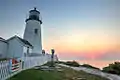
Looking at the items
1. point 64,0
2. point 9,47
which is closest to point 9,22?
point 9,47

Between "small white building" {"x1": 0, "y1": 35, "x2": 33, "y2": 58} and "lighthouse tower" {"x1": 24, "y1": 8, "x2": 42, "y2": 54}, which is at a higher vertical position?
"lighthouse tower" {"x1": 24, "y1": 8, "x2": 42, "y2": 54}

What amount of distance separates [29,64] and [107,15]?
9.70m

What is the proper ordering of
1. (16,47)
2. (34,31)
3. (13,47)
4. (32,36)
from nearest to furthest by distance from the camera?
(16,47), (13,47), (32,36), (34,31)

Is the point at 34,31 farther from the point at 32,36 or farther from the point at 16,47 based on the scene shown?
the point at 16,47

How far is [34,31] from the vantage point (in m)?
29.4

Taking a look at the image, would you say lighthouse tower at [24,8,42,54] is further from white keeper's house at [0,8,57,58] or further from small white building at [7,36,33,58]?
small white building at [7,36,33,58]

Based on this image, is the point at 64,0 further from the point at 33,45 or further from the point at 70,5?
the point at 33,45

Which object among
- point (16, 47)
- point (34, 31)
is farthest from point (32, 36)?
point (16, 47)

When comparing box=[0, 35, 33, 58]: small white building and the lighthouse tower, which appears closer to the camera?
box=[0, 35, 33, 58]: small white building

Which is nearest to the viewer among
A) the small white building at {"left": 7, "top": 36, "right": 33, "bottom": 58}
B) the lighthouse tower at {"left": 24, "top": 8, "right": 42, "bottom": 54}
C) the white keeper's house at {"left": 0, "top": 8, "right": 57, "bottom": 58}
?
the small white building at {"left": 7, "top": 36, "right": 33, "bottom": 58}

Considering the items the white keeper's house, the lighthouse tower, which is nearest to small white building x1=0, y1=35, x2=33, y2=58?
the white keeper's house

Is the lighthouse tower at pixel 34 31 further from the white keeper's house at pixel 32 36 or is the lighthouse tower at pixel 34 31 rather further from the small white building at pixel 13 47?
the small white building at pixel 13 47

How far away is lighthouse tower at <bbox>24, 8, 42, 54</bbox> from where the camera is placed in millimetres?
29000

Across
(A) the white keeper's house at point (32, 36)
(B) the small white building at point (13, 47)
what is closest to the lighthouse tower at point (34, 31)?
(A) the white keeper's house at point (32, 36)
